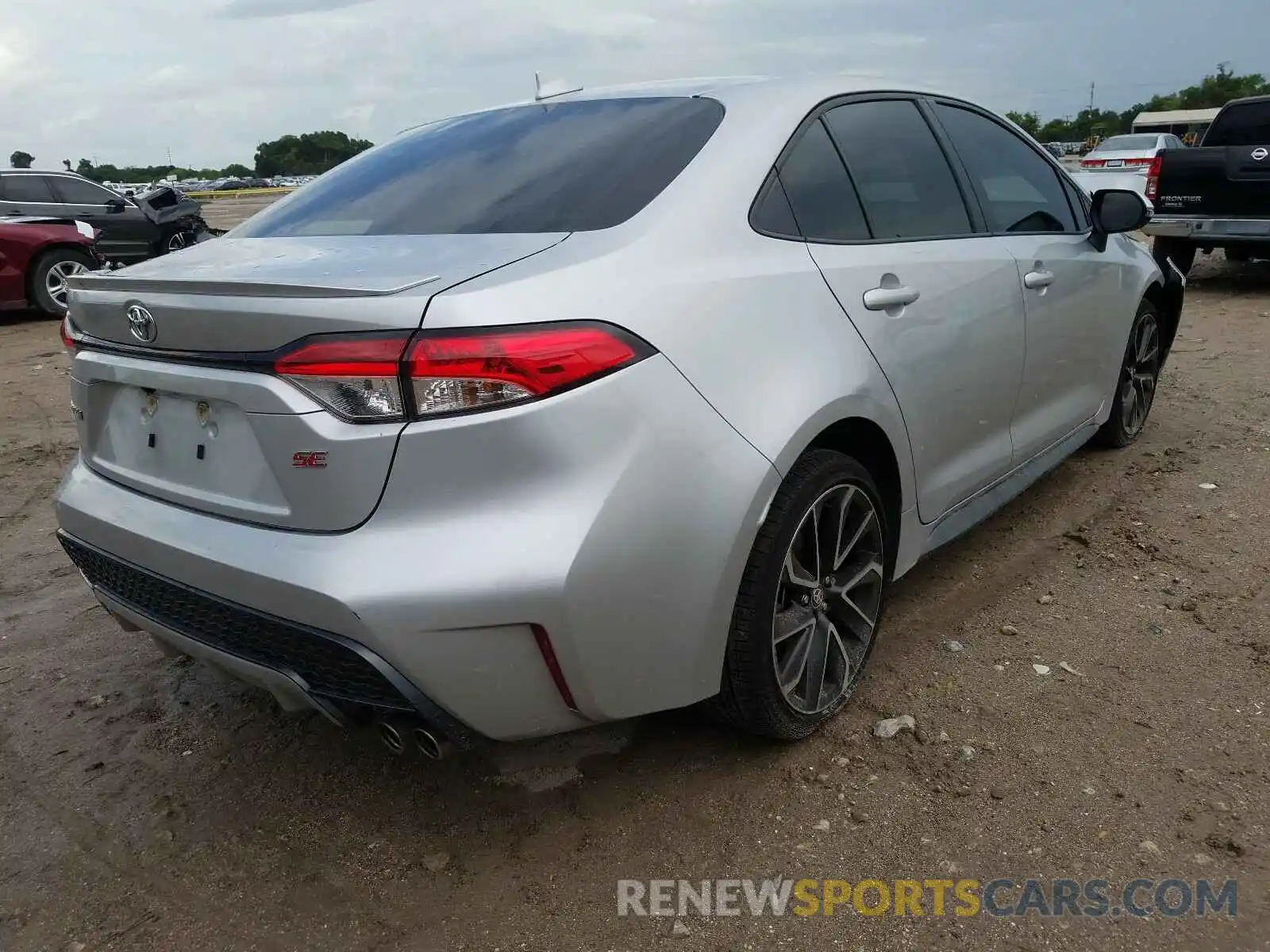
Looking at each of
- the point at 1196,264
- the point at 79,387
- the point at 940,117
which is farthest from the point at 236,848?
the point at 1196,264

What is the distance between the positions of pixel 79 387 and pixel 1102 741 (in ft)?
8.68

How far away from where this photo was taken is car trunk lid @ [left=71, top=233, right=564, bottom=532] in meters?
1.80

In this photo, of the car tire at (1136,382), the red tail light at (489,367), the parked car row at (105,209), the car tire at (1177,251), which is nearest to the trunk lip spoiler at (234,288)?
the red tail light at (489,367)

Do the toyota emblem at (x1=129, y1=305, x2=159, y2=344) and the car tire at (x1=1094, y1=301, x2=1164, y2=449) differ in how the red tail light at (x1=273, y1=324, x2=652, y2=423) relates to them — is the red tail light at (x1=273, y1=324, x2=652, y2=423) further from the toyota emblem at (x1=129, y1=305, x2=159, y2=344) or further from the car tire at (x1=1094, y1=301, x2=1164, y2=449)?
the car tire at (x1=1094, y1=301, x2=1164, y2=449)

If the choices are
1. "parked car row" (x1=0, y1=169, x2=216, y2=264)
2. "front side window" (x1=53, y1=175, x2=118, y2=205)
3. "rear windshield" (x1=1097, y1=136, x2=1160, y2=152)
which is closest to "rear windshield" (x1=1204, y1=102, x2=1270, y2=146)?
"parked car row" (x1=0, y1=169, x2=216, y2=264)

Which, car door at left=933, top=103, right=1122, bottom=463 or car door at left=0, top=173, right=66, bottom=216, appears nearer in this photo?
car door at left=933, top=103, right=1122, bottom=463

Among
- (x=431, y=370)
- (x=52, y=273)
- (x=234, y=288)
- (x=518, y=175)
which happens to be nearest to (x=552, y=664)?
(x=431, y=370)

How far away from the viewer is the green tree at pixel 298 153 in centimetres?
8425

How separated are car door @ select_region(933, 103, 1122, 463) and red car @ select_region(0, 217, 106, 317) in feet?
32.3

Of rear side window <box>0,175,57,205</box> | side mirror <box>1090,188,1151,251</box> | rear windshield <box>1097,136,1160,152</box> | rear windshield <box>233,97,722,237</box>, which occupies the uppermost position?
rear windshield <box>233,97,722,237</box>

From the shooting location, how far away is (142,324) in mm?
2076

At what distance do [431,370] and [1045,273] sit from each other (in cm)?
243

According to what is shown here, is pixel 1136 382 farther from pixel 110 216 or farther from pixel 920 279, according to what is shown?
pixel 110 216

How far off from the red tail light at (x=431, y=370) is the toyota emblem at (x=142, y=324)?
43 cm
